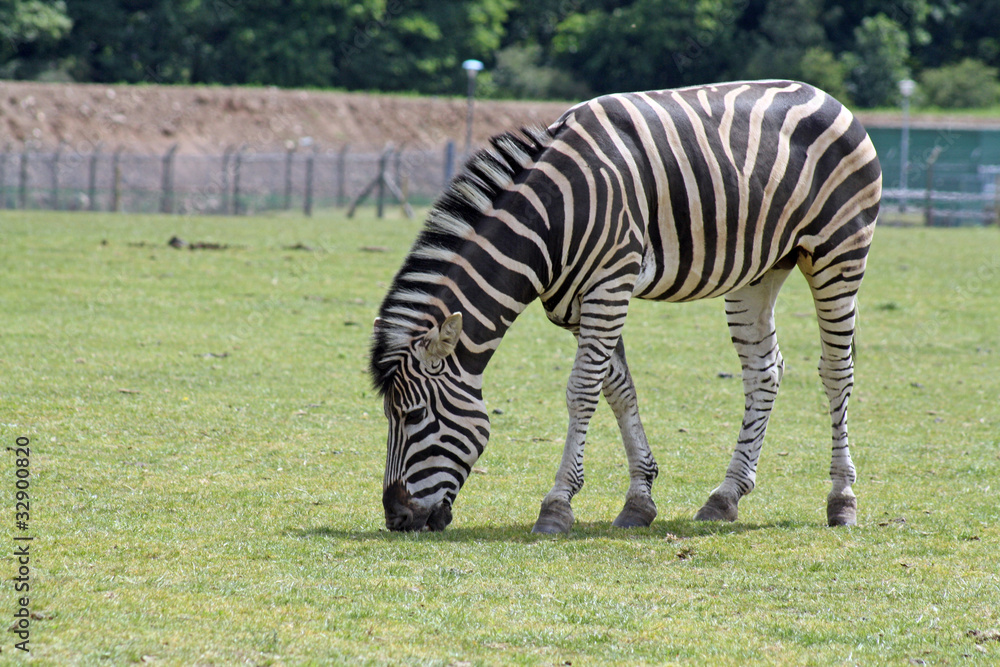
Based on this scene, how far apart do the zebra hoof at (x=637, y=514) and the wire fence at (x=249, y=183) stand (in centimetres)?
2987

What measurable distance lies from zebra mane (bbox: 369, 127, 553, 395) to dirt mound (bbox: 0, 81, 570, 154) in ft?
132

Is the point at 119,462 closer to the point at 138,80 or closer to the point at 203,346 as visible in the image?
the point at 203,346

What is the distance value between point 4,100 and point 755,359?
46690 millimetres

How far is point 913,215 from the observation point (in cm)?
3778

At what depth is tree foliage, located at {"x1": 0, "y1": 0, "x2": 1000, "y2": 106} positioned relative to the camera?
179 feet

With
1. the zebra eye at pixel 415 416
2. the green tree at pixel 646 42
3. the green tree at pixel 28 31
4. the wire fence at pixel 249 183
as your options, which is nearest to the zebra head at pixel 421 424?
the zebra eye at pixel 415 416

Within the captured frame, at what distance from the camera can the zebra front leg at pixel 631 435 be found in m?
6.12

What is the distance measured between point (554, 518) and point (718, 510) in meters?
1.11

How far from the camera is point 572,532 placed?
5809 millimetres

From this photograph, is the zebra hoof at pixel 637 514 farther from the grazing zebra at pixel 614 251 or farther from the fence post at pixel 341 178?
the fence post at pixel 341 178

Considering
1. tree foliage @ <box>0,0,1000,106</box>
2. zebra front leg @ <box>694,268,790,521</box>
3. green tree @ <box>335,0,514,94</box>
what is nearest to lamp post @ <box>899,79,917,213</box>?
tree foliage @ <box>0,0,1000,106</box>

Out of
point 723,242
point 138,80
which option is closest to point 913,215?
point 723,242
